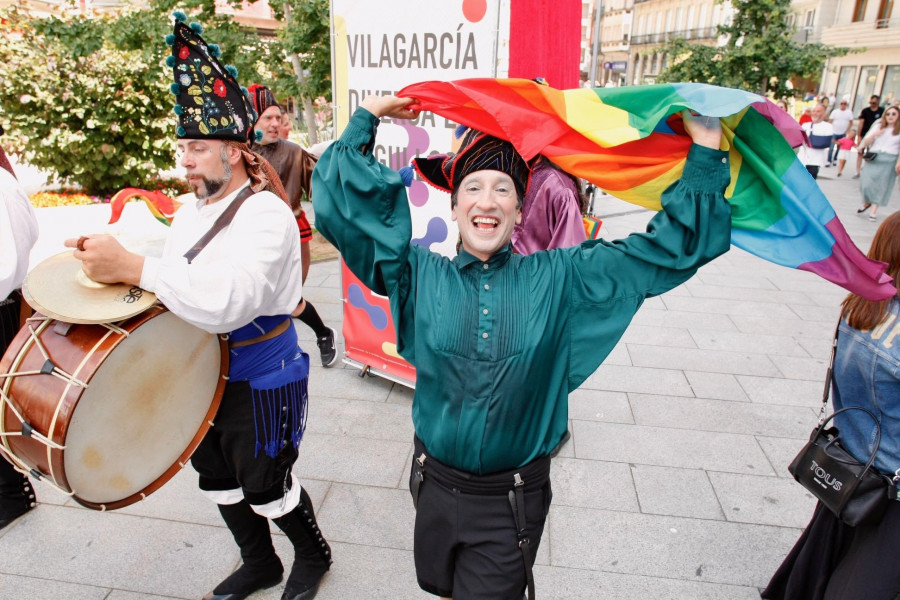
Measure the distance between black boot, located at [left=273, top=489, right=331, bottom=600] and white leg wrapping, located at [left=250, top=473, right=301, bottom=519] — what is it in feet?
0.19

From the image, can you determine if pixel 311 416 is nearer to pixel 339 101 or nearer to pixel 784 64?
pixel 339 101

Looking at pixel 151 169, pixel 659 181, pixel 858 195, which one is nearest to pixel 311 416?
pixel 659 181

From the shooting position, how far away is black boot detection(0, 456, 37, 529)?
296 cm

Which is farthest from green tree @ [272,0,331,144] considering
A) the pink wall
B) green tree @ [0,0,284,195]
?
the pink wall

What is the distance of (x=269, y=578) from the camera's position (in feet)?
8.60

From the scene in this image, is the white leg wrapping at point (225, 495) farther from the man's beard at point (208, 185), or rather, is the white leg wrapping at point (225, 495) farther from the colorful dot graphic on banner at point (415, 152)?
the colorful dot graphic on banner at point (415, 152)

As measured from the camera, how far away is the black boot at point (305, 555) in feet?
8.26

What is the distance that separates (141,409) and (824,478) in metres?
2.27

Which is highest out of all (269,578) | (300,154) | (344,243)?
(344,243)

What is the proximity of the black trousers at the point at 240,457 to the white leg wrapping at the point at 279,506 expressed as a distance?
0.02m

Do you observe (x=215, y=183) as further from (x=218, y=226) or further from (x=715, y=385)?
(x=715, y=385)

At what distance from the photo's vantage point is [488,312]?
5.52 ft

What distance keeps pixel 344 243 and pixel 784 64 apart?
55.8ft

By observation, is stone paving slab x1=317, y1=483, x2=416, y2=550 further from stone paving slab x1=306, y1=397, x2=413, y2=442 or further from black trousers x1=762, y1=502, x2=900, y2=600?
black trousers x1=762, y1=502, x2=900, y2=600
